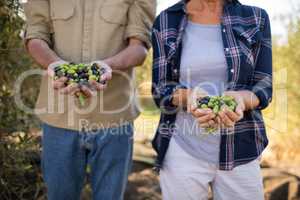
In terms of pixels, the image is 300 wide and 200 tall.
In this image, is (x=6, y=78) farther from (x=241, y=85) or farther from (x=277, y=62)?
(x=277, y=62)

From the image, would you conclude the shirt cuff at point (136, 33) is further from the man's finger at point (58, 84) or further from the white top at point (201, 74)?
the man's finger at point (58, 84)

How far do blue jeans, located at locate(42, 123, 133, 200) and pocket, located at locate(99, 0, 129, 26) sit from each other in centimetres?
50

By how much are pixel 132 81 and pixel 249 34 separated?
0.62 m

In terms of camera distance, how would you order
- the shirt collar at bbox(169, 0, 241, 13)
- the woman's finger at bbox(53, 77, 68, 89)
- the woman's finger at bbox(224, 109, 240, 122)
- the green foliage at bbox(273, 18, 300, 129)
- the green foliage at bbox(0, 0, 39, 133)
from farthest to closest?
the green foliage at bbox(273, 18, 300, 129) < the green foliage at bbox(0, 0, 39, 133) < the shirt collar at bbox(169, 0, 241, 13) < the woman's finger at bbox(53, 77, 68, 89) < the woman's finger at bbox(224, 109, 240, 122)

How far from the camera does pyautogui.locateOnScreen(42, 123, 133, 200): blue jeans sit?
95.9 inches

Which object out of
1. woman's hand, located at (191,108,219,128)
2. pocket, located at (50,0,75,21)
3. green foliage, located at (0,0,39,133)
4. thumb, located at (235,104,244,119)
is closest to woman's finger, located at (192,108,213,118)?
woman's hand, located at (191,108,219,128)

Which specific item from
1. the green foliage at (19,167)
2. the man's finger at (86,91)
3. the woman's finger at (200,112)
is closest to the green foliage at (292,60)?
the green foliage at (19,167)

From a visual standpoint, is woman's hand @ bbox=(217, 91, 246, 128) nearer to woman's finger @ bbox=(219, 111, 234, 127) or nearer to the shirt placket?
woman's finger @ bbox=(219, 111, 234, 127)

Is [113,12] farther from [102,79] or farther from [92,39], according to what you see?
[102,79]

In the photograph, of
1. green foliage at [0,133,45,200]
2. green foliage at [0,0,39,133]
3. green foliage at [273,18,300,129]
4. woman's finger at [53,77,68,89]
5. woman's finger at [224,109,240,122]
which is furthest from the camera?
green foliage at [273,18,300,129]

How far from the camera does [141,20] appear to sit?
2.50m

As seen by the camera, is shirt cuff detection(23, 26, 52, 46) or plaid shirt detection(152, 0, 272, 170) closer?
plaid shirt detection(152, 0, 272, 170)

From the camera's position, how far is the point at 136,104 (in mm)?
2619

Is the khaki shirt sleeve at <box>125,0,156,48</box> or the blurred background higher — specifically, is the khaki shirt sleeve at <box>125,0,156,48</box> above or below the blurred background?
above
